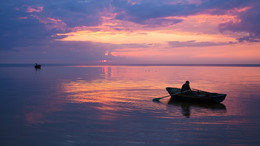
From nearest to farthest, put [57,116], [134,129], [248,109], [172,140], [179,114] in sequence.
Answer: [172,140], [134,129], [57,116], [179,114], [248,109]

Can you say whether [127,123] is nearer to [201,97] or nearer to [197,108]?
[197,108]

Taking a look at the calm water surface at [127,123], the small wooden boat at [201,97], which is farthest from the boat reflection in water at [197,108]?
the small wooden boat at [201,97]

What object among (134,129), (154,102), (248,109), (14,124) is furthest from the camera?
(154,102)

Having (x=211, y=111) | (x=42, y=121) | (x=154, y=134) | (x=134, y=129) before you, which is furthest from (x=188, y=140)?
(x=42, y=121)

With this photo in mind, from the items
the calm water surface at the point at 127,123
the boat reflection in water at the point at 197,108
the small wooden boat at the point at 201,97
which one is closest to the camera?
the calm water surface at the point at 127,123

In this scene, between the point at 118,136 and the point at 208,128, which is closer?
the point at 118,136

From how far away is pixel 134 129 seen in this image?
1009cm

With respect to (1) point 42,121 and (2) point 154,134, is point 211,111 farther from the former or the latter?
(1) point 42,121

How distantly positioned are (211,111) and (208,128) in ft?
13.6

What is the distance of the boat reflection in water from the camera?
1368cm

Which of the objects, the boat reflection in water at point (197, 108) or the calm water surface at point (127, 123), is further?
the boat reflection in water at point (197, 108)

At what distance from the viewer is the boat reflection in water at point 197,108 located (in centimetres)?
1368

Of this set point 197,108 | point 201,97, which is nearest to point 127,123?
point 197,108

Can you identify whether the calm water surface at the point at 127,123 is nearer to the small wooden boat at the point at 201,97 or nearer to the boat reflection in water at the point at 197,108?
the boat reflection in water at the point at 197,108
